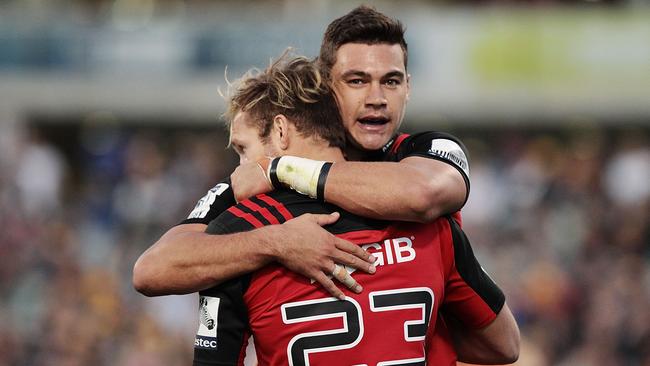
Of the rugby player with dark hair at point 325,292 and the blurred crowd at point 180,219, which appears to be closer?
the rugby player with dark hair at point 325,292

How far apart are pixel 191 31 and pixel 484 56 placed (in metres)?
A: 4.91

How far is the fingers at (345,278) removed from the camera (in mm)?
3266

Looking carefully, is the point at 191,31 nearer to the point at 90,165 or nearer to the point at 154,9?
the point at 154,9

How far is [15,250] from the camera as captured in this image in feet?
43.3

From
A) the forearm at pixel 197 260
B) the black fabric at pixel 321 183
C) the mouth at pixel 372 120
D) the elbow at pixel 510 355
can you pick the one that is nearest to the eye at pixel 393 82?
the mouth at pixel 372 120

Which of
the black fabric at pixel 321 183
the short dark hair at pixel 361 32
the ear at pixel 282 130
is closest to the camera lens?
the black fabric at pixel 321 183

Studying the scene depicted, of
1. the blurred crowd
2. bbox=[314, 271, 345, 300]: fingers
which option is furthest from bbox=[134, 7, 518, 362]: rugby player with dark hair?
the blurred crowd

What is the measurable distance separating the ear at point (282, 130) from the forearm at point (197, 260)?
15.0 inches

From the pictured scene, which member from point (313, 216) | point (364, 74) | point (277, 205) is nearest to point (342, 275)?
point (313, 216)

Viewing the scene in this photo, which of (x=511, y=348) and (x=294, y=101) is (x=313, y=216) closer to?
(x=294, y=101)

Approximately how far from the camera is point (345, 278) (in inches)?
129

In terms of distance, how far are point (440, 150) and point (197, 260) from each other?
2.99 ft

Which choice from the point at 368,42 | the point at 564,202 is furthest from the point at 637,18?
the point at 368,42

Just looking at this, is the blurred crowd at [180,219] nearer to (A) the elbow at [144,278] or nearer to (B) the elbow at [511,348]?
(B) the elbow at [511,348]
